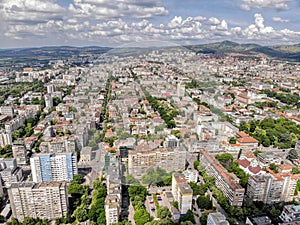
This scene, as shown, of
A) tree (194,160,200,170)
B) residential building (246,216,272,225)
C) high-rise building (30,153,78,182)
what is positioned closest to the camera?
residential building (246,216,272,225)

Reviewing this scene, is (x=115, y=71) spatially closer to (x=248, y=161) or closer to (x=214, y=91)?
(x=248, y=161)

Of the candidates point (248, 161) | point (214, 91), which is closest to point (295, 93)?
point (214, 91)

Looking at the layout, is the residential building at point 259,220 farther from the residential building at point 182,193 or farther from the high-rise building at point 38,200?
the high-rise building at point 38,200

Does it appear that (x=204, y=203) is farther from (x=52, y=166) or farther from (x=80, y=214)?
(x=52, y=166)

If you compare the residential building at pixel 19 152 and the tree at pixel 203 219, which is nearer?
the tree at pixel 203 219

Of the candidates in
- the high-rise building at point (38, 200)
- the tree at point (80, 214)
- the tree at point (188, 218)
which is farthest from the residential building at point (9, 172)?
the tree at point (188, 218)

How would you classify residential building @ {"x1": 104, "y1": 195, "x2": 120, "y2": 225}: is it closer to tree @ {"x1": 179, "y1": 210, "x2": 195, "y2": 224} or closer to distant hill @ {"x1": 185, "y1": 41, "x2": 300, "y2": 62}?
tree @ {"x1": 179, "y1": 210, "x2": 195, "y2": 224}

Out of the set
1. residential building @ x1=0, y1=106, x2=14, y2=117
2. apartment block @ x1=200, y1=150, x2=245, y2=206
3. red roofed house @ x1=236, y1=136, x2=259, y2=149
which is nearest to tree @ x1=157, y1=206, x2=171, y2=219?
apartment block @ x1=200, y1=150, x2=245, y2=206
